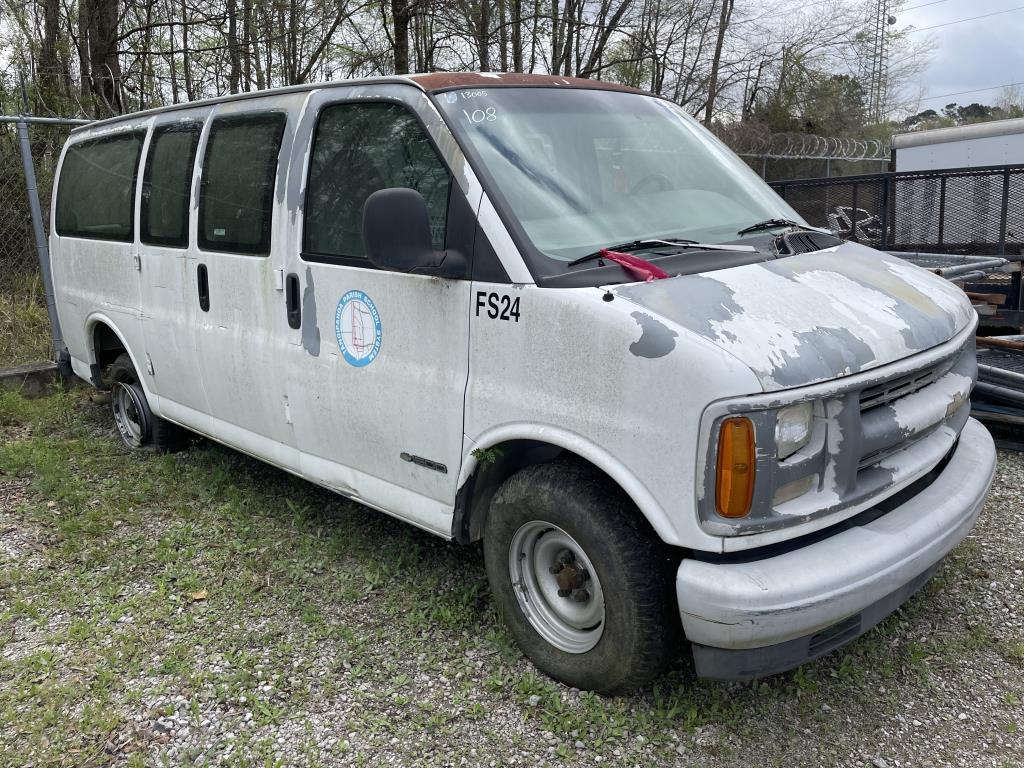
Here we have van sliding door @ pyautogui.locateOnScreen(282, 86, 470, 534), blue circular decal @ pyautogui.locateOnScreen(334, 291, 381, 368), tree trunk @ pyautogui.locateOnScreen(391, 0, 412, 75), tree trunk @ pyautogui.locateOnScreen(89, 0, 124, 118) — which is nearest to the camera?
van sliding door @ pyautogui.locateOnScreen(282, 86, 470, 534)

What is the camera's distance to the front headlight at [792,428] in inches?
94.3

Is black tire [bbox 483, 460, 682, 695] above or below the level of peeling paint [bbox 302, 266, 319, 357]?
below

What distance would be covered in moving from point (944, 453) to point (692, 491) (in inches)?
48.0

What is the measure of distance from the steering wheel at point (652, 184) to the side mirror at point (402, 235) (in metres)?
0.79

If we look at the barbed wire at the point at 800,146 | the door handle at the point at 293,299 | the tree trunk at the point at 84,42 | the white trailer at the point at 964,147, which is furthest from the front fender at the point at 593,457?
the barbed wire at the point at 800,146

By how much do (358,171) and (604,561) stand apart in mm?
1899

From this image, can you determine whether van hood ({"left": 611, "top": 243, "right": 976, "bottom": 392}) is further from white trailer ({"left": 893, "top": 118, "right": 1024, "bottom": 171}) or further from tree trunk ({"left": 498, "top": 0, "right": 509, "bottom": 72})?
white trailer ({"left": 893, "top": 118, "right": 1024, "bottom": 171})

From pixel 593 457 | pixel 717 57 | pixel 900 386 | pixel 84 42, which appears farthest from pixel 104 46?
pixel 717 57

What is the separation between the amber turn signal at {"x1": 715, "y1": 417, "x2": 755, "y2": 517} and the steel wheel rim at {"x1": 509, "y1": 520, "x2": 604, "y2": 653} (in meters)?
0.61

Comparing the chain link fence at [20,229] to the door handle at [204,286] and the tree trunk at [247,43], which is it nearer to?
the tree trunk at [247,43]

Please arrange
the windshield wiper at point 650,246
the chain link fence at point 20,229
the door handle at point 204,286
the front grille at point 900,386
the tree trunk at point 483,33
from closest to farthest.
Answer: the front grille at point 900,386 → the windshield wiper at point 650,246 → the door handle at point 204,286 → the chain link fence at point 20,229 → the tree trunk at point 483,33

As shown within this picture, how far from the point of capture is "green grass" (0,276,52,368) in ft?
25.3

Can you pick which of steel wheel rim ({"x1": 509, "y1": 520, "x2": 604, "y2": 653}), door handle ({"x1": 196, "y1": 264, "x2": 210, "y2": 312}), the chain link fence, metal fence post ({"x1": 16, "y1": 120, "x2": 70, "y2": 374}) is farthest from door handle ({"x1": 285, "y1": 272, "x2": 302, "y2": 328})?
the chain link fence

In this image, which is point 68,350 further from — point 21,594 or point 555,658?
point 555,658
